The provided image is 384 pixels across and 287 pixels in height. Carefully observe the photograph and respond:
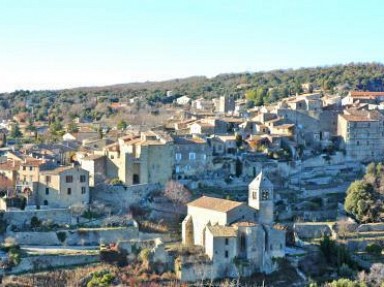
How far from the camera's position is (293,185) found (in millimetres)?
47250

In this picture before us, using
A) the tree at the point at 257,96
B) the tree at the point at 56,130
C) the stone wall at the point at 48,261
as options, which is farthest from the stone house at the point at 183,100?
the stone wall at the point at 48,261

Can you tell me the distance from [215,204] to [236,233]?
8.06 feet

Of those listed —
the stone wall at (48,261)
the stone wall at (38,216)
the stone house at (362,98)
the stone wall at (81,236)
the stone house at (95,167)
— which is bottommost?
the stone wall at (48,261)

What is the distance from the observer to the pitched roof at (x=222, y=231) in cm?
3594

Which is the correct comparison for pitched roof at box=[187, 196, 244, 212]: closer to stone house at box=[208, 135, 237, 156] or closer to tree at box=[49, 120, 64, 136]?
stone house at box=[208, 135, 237, 156]

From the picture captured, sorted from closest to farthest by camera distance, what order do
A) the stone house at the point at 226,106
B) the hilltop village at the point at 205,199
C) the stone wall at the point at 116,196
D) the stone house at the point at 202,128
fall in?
1. the hilltop village at the point at 205,199
2. the stone wall at the point at 116,196
3. the stone house at the point at 202,128
4. the stone house at the point at 226,106

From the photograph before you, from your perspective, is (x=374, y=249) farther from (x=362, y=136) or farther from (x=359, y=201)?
(x=362, y=136)

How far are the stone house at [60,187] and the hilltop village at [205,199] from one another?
6 centimetres

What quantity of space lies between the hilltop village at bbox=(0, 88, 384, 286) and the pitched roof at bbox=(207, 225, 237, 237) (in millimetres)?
88

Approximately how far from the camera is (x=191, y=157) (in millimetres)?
44344

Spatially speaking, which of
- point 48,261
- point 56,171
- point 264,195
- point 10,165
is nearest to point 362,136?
point 264,195

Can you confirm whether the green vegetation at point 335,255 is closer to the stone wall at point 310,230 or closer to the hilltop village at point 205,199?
the hilltop village at point 205,199

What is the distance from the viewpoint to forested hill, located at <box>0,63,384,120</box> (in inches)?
2989

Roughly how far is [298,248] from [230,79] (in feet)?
196
